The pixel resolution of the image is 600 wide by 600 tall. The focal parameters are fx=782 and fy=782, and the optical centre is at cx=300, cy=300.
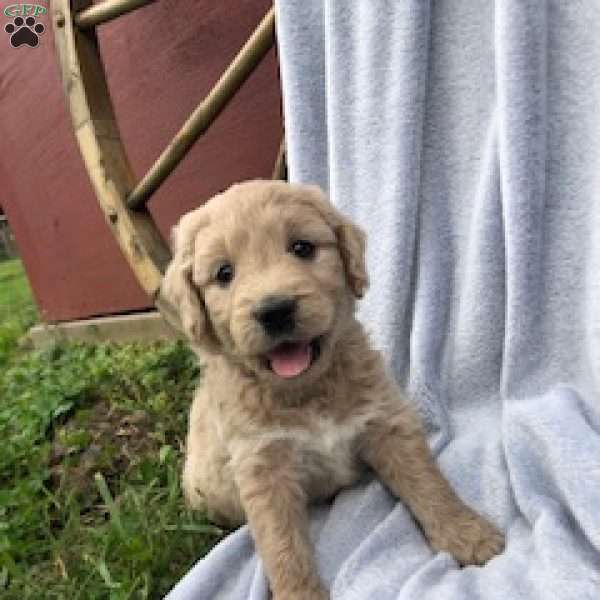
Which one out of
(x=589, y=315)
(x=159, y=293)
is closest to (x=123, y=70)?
(x=159, y=293)

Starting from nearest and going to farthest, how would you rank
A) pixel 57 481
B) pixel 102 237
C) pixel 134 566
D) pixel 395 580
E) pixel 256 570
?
pixel 395 580
pixel 256 570
pixel 134 566
pixel 57 481
pixel 102 237

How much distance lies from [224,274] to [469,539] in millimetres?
804

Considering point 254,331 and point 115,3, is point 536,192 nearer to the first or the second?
point 254,331

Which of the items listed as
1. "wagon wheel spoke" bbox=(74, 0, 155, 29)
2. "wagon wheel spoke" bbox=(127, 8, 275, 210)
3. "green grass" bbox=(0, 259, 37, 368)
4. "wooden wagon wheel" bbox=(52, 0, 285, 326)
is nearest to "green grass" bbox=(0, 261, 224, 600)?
"wooden wagon wheel" bbox=(52, 0, 285, 326)

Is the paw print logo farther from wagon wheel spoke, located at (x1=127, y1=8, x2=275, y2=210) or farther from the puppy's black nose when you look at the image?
the puppy's black nose

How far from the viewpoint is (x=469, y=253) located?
7.38 feet

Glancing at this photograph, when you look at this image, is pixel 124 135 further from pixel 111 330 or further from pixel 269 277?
pixel 269 277

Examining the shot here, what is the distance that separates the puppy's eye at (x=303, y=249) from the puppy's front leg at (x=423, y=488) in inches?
17.7

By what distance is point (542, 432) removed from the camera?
1.80 metres

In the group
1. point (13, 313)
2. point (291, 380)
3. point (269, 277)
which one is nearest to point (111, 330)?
point (291, 380)

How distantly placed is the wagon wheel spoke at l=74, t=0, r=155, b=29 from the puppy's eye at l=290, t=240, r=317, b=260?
1330mm

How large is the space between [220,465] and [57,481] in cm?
87

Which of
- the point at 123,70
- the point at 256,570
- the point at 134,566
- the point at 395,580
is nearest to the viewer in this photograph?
the point at 395,580

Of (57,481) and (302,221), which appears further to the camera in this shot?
(57,481)
